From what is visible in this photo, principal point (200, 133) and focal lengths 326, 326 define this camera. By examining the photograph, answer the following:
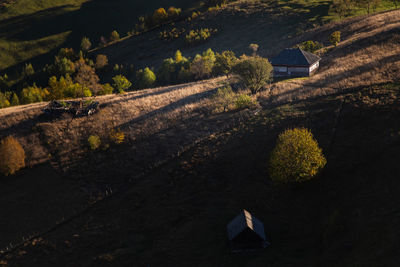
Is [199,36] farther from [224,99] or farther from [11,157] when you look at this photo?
[11,157]

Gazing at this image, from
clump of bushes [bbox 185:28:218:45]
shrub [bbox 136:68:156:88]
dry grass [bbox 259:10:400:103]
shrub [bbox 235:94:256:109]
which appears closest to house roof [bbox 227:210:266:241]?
shrub [bbox 235:94:256:109]

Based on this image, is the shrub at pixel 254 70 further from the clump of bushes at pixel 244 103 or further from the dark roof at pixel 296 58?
the dark roof at pixel 296 58

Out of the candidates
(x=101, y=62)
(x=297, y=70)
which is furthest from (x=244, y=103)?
(x=101, y=62)

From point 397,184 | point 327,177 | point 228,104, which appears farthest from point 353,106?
point 228,104

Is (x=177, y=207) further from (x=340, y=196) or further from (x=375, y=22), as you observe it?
(x=375, y=22)

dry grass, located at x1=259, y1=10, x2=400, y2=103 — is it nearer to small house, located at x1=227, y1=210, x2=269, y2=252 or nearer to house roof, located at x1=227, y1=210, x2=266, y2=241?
house roof, located at x1=227, y1=210, x2=266, y2=241
